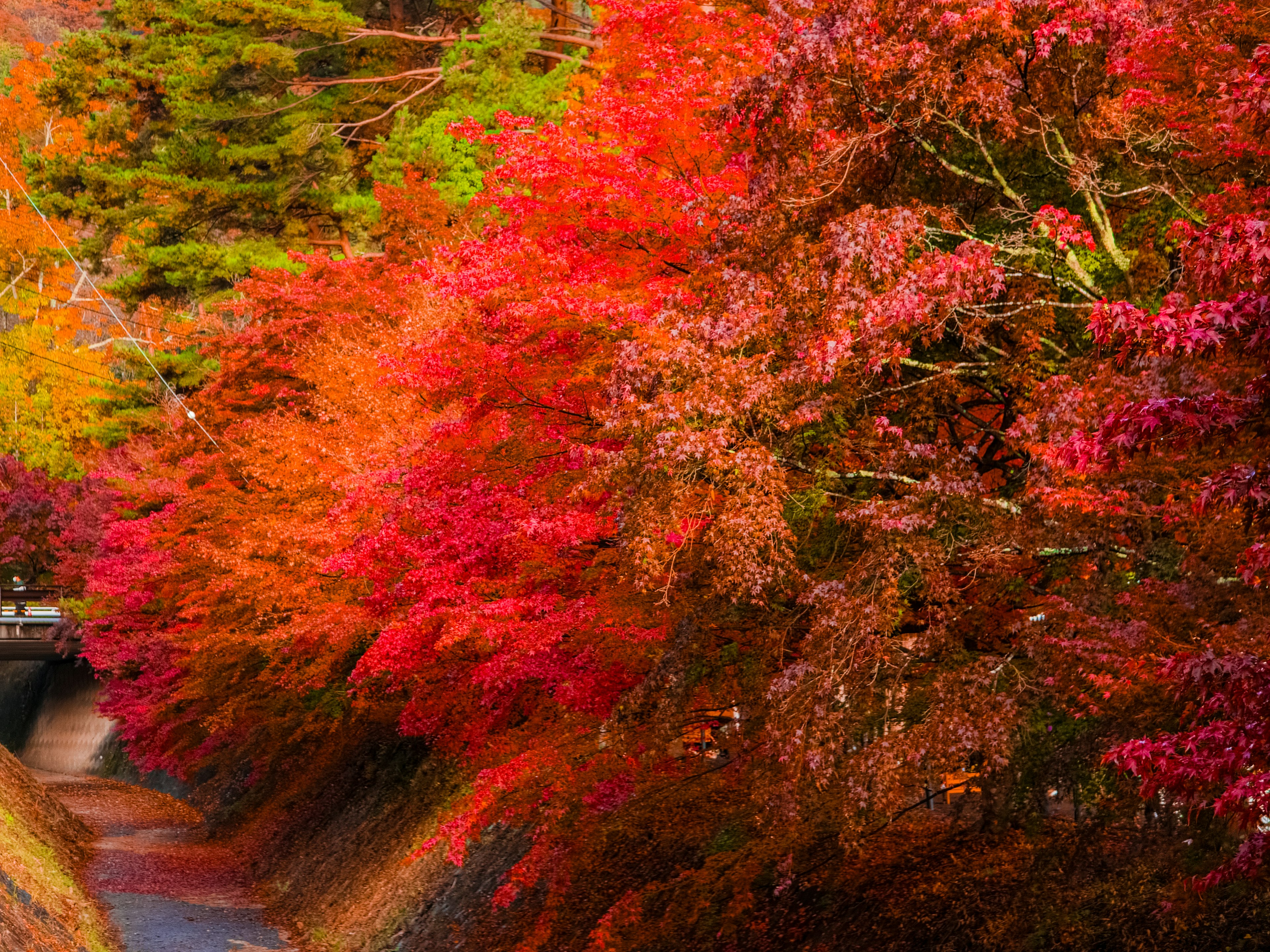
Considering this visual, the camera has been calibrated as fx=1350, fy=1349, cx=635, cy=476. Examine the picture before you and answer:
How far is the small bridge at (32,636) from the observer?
5331 centimetres

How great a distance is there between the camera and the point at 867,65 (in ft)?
37.0

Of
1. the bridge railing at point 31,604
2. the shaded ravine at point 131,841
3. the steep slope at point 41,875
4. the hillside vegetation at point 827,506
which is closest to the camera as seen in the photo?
the hillside vegetation at point 827,506

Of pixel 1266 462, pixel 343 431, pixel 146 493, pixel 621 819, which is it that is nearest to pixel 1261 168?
pixel 1266 462

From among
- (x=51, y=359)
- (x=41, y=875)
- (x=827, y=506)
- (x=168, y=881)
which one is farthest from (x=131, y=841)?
(x=51, y=359)

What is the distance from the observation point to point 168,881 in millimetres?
29016

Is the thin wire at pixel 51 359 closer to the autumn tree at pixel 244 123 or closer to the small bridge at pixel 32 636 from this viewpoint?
the small bridge at pixel 32 636

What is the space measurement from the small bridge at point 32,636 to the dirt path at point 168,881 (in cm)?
1041

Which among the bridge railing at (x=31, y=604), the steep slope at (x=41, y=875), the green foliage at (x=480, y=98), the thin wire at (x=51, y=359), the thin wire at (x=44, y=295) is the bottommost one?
the bridge railing at (x=31, y=604)

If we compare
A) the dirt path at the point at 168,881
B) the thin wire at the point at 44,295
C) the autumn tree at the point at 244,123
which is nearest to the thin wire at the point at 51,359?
the thin wire at the point at 44,295

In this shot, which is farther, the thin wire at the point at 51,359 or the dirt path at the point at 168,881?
the thin wire at the point at 51,359

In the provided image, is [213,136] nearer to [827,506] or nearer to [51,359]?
[51,359]

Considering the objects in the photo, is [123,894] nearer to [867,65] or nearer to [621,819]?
[621,819]

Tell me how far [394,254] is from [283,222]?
12.3m

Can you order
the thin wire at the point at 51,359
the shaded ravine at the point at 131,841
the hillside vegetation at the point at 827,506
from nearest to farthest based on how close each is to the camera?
the hillside vegetation at the point at 827,506, the shaded ravine at the point at 131,841, the thin wire at the point at 51,359
